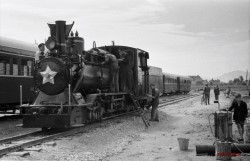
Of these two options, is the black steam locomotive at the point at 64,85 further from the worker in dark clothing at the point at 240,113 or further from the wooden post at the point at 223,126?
the worker in dark clothing at the point at 240,113

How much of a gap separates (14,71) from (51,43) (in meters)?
4.62

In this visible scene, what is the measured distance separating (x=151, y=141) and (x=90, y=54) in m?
4.78

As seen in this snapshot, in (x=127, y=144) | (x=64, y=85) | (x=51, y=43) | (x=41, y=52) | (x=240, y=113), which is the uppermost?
(x=51, y=43)

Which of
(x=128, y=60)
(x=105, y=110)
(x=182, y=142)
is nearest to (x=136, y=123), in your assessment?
(x=105, y=110)

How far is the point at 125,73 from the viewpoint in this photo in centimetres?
1639

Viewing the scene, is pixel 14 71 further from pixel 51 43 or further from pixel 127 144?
pixel 127 144

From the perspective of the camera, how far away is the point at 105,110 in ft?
46.9

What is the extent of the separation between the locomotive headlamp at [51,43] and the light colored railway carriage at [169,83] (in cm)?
2857

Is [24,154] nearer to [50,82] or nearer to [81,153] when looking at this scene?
[81,153]

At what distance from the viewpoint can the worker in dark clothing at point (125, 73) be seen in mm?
16188

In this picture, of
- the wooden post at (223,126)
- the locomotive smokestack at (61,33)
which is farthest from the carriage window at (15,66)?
the wooden post at (223,126)

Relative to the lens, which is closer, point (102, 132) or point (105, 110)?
point (102, 132)

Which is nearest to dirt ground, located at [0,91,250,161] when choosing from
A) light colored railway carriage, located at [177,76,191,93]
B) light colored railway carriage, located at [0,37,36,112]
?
light colored railway carriage, located at [0,37,36,112]

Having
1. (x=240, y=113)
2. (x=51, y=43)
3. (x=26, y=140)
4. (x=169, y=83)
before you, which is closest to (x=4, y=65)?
(x=51, y=43)
